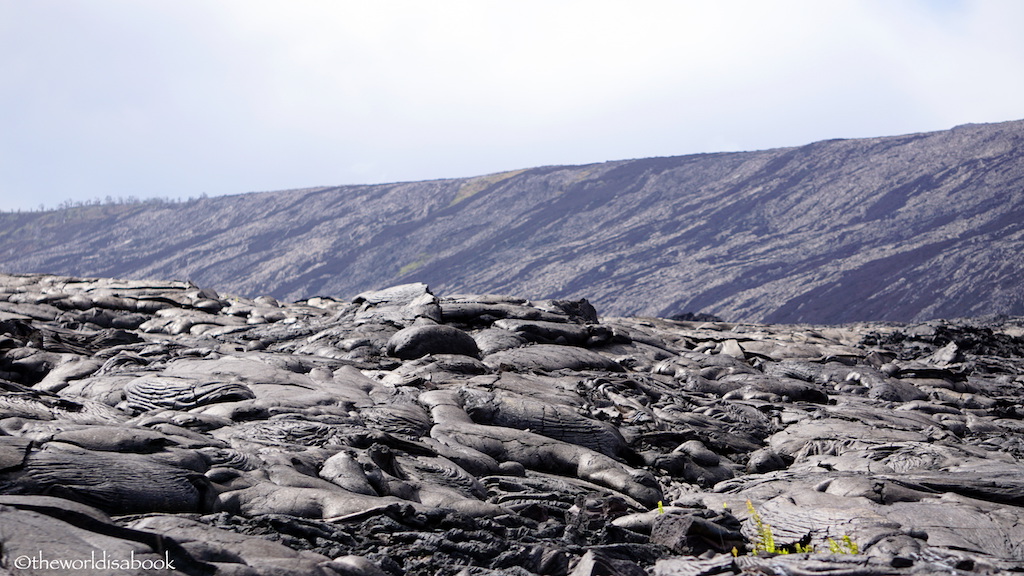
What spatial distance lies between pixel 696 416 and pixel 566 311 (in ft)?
27.3

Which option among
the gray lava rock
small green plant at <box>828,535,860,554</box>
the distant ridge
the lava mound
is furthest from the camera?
the distant ridge

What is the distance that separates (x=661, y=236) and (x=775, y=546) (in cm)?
6656

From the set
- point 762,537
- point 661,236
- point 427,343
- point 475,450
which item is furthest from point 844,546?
point 661,236

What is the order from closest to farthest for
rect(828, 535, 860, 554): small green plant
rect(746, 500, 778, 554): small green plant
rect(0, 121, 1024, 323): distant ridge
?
rect(828, 535, 860, 554): small green plant < rect(746, 500, 778, 554): small green plant < rect(0, 121, 1024, 323): distant ridge

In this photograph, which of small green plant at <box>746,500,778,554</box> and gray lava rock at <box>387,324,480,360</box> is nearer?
small green plant at <box>746,500,778,554</box>

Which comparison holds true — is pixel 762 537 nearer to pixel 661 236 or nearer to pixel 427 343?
pixel 427 343

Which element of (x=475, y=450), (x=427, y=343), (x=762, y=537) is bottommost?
(x=762, y=537)

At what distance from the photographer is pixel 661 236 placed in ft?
237

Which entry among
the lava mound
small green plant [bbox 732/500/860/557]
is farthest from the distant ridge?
small green plant [bbox 732/500/860/557]

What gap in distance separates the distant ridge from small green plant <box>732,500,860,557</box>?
47.3m

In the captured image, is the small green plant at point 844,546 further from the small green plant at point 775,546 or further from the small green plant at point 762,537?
the small green plant at point 762,537

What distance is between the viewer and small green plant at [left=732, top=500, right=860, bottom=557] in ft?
21.2

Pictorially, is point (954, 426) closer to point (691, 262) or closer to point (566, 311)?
point (566, 311)

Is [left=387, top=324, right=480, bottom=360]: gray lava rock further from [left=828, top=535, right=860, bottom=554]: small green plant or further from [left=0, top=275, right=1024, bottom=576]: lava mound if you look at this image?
[left=828, top=535, right=860, bottom=554]: small green plant
